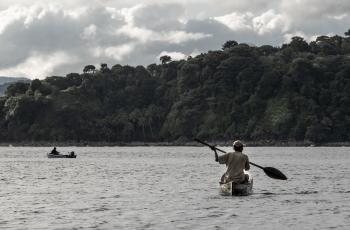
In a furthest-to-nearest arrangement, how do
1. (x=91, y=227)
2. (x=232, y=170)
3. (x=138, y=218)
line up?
(x=232, y=170) → (x=138, y=218) → (x=91, y=227)

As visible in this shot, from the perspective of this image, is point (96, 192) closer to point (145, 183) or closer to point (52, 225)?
point (145, 183)

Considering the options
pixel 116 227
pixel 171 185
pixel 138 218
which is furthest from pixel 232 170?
pixel 171 185

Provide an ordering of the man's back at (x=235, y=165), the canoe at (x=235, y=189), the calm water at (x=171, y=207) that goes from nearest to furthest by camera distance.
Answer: the calm water at (x=171, y=207) → the man's back at (x=235, y=165) → the canoe at (x=235, y=189)

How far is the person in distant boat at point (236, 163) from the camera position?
39.3 metres

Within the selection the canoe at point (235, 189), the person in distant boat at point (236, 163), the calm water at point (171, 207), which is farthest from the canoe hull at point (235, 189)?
the calm water at point (171, 207)

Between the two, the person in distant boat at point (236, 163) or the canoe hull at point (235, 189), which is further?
the canoe hull at point (235, 189)

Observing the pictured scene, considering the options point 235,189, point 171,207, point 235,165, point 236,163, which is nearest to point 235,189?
point 235,189

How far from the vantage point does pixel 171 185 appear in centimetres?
5616

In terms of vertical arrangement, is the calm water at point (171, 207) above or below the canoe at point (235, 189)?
below

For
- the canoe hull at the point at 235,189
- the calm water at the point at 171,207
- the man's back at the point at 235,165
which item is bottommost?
the calm water at the point at 171,207

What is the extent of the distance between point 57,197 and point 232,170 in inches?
475

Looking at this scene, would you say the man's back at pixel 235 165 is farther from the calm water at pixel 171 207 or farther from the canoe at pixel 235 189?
the calm water at pixel 171 207

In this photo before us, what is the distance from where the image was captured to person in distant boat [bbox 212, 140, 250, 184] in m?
39.3

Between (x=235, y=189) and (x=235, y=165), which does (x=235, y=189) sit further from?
(x=235, y=165)
